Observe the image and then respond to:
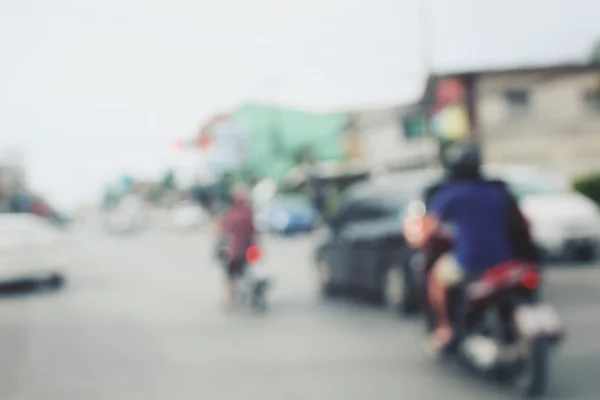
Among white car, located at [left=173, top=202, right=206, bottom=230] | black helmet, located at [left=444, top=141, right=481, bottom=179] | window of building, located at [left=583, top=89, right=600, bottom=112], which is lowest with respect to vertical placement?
white car, located at [left=173, top=202, right=206, bottom=230]

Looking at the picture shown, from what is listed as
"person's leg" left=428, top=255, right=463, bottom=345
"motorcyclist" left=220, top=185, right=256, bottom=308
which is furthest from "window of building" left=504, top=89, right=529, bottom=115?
"person's leg" left=428, top=255, right=463, bottom=345

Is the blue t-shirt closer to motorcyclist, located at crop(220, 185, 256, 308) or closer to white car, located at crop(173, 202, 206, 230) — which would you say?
motorcyclist, located at crop(220, 185, 256, 308)

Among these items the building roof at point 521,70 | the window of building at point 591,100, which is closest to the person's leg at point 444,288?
the building roof at point 521,70

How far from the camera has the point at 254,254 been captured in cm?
1073

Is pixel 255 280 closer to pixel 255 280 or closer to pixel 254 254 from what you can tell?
pixel 255 280

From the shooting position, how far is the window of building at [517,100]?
35.0 meters

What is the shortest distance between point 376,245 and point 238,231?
1875mm

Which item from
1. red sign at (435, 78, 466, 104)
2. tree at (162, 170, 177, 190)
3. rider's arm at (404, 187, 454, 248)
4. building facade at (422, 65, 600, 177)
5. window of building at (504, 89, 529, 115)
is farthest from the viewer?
tree at (162, 170, 177, 190)

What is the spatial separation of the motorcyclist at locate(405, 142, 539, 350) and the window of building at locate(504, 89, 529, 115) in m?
30.0

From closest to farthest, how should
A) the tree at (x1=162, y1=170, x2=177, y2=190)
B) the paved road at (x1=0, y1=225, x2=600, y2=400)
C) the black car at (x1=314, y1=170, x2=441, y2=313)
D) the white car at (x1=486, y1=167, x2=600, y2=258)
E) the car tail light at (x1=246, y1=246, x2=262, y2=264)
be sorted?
the paved road at (x1=0, y1=225, x2=600, y2=400), the black car at (x1=314, y1=170, x2=441, y2=313), the car tail light at (x1=246, y1=246, x2=262, y2=264), the white car at (x1=486, y1=167, x2=600, y2=258), the tree at (x1=162, y1=170, x2=177, y2=190)

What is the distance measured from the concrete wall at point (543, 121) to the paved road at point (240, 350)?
72.4 ft

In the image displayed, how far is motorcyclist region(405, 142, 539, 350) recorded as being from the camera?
5.79m

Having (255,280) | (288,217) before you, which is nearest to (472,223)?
(255,280)

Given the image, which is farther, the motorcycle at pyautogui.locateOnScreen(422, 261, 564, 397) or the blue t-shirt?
the blue t-shirt
